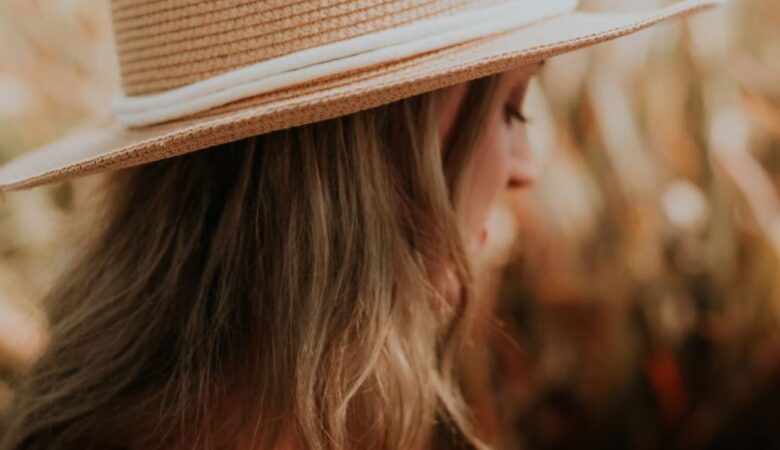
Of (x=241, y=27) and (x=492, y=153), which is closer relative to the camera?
(x=241, y=27)

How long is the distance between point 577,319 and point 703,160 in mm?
427

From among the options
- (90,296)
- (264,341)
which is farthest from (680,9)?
(90,296)

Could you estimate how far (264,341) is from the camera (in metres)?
1.08

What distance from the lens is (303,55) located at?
931 mm

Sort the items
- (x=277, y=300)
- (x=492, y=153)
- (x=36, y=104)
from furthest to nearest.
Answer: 1. (x=36, y=104)
2. (x=492, y=153)
3. (x=277, y=300)

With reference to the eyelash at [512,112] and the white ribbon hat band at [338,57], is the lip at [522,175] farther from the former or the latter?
the white ribbon hat band at [338,57]

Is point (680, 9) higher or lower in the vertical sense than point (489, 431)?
higher

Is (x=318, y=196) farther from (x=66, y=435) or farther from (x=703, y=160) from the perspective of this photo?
(x=703, y=160)

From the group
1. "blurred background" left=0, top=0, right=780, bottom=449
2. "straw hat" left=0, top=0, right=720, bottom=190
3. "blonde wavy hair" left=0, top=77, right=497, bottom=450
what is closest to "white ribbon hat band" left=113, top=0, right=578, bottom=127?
"straw hat" left=0, top=0, right=720, bottom=190

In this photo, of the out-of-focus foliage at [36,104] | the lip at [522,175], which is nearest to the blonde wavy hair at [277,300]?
the lip at [522,175]

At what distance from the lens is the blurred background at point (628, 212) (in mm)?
2082

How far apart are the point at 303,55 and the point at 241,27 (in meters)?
0.08

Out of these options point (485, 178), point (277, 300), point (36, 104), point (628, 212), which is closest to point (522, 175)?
point (485, 178)

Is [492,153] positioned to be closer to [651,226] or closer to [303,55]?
[303,55]
